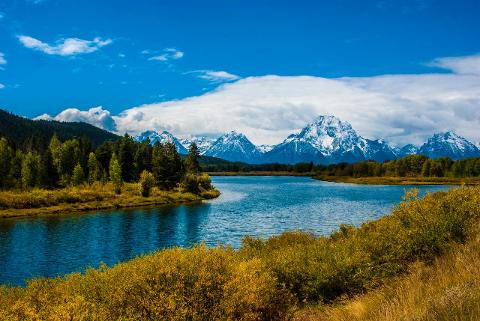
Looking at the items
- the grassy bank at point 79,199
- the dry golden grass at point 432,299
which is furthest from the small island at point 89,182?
the dry golden grass at point 432,299

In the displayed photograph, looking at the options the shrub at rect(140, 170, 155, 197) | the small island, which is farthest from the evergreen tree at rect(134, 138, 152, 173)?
the shrub at rect(140, 170, 155, 197)

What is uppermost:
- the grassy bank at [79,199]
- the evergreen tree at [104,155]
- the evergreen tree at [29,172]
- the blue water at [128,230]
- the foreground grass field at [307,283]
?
the evergreen tree at [104,155]

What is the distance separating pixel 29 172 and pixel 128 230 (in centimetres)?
5866

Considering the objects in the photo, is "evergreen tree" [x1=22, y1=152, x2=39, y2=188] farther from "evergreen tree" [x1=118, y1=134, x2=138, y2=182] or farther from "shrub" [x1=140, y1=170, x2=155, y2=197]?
"evergreen tree" [x1=118, y1=134, x2=138, y2=182]

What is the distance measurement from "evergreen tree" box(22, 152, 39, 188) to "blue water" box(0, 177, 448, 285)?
3284 centimetres

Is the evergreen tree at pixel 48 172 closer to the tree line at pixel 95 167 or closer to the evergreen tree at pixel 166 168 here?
the tree line at pixel 95 167

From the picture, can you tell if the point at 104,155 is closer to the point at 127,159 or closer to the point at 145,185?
the point at 127,159

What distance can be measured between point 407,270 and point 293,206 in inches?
3426

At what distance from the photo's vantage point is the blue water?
4788 centimetres

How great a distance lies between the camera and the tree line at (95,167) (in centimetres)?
11594

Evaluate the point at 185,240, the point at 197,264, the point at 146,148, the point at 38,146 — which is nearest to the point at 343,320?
the point at 197,264

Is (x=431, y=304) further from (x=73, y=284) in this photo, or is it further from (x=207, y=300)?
(x=73, y=284)

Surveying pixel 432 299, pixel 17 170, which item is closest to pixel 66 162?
pixel 17 170

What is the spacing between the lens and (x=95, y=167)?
5354 inches
